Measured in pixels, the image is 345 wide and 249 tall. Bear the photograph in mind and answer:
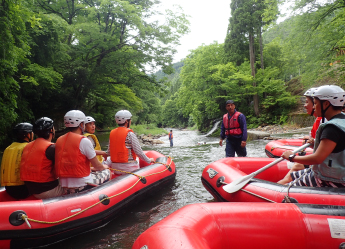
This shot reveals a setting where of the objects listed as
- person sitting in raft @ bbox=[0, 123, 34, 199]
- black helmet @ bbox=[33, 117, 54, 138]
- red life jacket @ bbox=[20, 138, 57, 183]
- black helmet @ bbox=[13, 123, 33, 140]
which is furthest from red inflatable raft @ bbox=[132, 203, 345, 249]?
black helmet @ bbox=[13, 123, 33, 140]

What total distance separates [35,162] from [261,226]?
2.84 metres

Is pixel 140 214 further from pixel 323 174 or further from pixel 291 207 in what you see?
pixel 323 174

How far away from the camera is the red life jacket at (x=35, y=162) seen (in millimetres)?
2914

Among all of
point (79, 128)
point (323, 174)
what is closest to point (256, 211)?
point (323, 174)

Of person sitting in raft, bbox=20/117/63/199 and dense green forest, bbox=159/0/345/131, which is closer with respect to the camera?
person sitting in raft, bbox=20/117/63/199

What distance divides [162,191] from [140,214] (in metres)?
1.13

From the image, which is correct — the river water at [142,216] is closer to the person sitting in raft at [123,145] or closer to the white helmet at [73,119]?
the person sitting in raft at [123,145]

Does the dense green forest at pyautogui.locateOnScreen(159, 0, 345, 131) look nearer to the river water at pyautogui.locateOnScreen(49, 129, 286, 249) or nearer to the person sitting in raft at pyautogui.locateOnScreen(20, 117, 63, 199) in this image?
the river water at pyautogui.locateOnScreen(49, 129, 286, 249)

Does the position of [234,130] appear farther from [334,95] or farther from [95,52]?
[95,52]

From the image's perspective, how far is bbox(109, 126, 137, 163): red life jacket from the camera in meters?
4.07

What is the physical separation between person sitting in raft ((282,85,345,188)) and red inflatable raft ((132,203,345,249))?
533 millimetres

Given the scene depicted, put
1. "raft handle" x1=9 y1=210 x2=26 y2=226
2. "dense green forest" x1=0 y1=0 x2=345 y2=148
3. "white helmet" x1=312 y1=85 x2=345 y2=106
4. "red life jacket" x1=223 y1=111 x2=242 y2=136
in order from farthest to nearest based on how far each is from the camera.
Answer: "dense green forest" x1=0 y1=0 x2=345 y2=148 → "red life jacket" x1=223 y1=111 x2=242 y2=136 → "raft handle" x1=9 y1=210 x2=26 y2=226 → "white helmet" x1=312 y1=85 x2=345 y2=106

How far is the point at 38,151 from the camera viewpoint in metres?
2.95

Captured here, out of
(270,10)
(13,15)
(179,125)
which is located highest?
(270,10)
